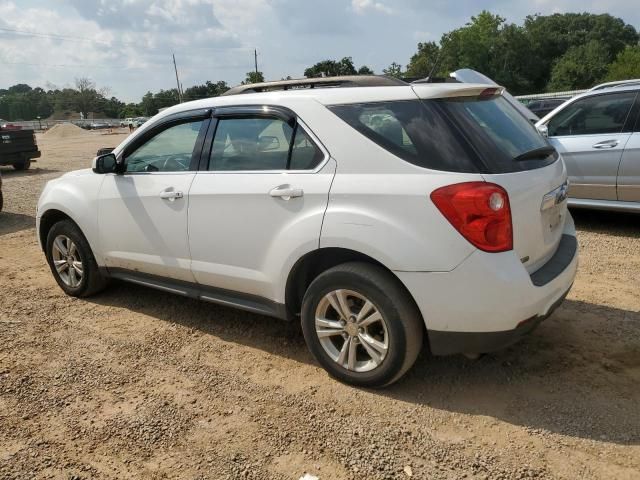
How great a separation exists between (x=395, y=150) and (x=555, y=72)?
286 ft

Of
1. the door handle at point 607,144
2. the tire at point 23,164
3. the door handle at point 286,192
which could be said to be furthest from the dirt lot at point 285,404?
the tire at point 23,164

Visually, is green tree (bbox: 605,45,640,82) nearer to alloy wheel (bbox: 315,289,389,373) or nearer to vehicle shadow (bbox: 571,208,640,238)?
vehicle shadow (bbox: 571,208,640,238)

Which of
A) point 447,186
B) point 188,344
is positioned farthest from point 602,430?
point 188,344

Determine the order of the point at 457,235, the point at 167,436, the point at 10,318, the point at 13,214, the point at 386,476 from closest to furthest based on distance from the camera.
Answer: the point at 386,476 < the point at 457,235 < the point at 167,436 < the point at 10,318 < the point at 13,214

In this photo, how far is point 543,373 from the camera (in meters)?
3.31

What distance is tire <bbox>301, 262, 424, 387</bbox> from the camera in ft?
9.54

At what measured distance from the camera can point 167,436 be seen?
290 cm

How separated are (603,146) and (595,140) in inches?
5.8

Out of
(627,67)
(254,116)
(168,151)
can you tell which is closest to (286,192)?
(254,116)

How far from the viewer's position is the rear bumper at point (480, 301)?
271cm

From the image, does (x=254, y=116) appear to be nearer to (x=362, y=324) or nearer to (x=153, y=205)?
(x=153, y=205)

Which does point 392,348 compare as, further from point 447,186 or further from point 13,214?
point 13,214

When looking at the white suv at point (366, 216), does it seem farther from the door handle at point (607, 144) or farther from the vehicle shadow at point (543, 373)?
the door handle at point (607, 144)

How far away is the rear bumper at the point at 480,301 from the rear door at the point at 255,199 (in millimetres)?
737
